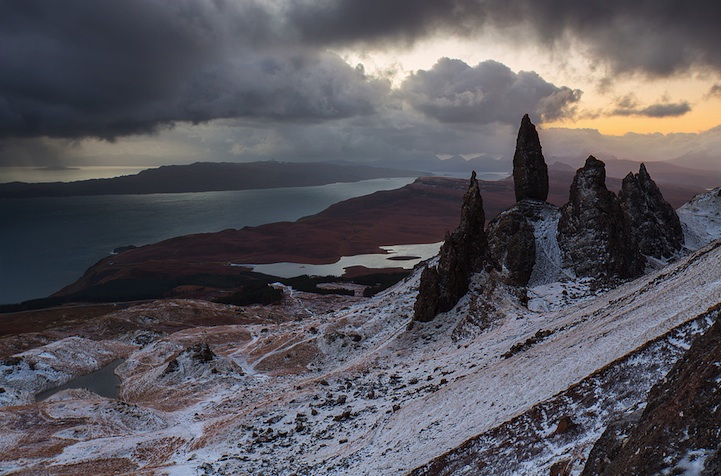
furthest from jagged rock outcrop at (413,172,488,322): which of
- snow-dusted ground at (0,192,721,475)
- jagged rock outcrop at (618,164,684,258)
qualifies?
jagged rock outcrop at (618,164,684,258)

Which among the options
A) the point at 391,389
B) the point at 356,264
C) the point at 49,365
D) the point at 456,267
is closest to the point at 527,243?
the point at 456,267

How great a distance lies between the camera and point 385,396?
28922 mm

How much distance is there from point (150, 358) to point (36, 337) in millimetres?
23261

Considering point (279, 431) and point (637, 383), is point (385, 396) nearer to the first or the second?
point (279, 431)

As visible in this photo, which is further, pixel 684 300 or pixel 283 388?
pixel 283 388

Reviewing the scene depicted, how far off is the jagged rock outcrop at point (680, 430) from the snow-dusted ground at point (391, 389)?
314 cm

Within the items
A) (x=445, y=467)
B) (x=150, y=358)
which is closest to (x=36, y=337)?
(x=150, y=358)

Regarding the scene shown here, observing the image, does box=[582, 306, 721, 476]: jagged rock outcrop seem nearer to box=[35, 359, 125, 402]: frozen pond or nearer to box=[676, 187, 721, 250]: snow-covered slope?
box=[35, 359, 125, 402]: frozen pond

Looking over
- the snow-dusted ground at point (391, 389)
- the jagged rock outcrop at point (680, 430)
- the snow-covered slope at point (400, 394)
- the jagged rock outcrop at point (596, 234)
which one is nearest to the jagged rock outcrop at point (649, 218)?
the jagged rock outcrop at point (596, 234)

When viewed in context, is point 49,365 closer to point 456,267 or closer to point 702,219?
point 456,267

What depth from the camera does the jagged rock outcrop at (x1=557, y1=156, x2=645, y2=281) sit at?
47344 mm

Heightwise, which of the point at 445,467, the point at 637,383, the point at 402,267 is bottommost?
the point at 402,267

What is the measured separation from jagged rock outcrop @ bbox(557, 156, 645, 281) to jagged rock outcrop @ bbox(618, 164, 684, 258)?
32.6ft

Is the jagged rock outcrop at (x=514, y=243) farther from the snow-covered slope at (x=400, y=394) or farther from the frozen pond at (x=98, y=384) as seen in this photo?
the frozen pond at (x=98, y=384)
